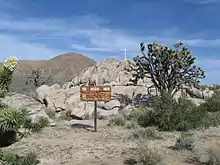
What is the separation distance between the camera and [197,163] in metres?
7.43

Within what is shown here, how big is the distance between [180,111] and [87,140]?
4347 mm

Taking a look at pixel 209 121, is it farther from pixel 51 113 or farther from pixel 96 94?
pixel 51 113

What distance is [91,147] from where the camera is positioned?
966 cm

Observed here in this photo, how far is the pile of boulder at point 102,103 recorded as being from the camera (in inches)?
731

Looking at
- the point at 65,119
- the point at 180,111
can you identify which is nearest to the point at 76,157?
the point at 180,111

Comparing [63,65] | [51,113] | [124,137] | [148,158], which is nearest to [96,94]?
[124,137]

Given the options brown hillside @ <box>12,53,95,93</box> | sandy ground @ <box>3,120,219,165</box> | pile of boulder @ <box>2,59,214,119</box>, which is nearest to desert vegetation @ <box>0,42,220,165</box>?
sandy ground @ <box>3,120,219,165</box>

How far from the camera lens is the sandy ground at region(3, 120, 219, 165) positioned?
8.07 m

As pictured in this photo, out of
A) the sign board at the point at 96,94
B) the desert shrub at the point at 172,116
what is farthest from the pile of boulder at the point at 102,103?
the desert shrub at the point at 172,116

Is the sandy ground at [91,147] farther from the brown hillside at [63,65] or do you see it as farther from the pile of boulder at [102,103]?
the brown hillside at [63,65]

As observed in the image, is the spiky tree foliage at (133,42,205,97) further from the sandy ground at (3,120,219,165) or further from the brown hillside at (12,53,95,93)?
the brown hillside at (12,53,95,93)

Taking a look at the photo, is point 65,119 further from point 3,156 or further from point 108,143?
point 3,156

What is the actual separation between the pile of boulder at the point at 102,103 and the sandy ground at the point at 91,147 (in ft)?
6.20

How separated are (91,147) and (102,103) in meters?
11.6
